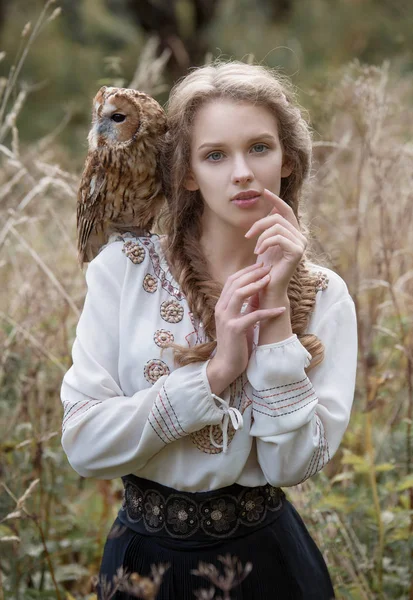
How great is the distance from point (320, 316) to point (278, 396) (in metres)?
0.25

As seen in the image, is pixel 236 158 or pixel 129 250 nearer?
pixel 236 158

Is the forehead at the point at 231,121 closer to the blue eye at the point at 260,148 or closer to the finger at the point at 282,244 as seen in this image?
the blue eye at the point at 260,148

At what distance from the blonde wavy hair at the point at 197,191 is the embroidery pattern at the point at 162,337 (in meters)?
0.02

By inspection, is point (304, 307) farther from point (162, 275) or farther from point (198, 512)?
point (198, 512)

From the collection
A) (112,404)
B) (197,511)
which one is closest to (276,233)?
(112,404)

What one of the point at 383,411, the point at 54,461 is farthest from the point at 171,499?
the point at 383,411

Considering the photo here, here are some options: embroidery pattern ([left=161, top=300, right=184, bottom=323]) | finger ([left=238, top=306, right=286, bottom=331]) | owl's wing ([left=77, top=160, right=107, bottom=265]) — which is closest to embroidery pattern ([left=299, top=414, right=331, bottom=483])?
finger ([left=238, top=306, right=286, bottom=331])

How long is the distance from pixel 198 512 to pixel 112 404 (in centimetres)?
28

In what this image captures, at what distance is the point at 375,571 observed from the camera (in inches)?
93.6

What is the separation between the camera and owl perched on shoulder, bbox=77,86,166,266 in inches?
64.6

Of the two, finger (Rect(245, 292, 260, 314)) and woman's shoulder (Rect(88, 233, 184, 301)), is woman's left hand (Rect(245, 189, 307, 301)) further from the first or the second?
woman's shoulder (Rect(88, 233, 184, 301))

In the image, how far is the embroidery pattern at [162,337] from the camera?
5.08ft

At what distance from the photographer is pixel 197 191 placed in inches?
66.1

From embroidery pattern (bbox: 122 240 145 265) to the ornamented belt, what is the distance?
45 cm
